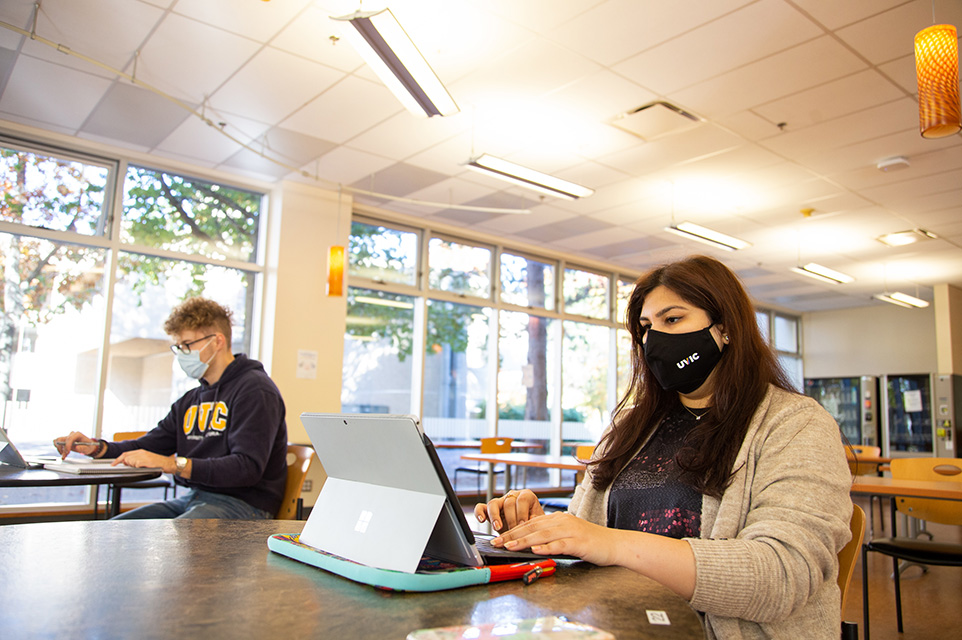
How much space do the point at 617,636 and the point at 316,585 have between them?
424 mm

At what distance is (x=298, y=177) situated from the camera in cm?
604

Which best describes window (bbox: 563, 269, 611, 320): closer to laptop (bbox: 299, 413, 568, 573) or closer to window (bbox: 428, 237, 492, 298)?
window (bbox: 428, 237, 492, 298)

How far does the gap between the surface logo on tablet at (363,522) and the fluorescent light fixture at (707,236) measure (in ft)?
19.0

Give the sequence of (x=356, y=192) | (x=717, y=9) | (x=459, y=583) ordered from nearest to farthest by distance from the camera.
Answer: (x=459, y=583) → (x=717, y=9) → (x=356, y=192)

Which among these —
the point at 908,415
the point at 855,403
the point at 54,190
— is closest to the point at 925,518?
the point at 54,190

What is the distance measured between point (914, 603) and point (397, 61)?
3980mm

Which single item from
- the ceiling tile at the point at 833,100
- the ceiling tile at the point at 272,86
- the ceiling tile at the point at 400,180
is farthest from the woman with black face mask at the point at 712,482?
the ceiling tile at the point at 400,180

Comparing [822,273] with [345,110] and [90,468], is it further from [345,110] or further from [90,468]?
[90,468]

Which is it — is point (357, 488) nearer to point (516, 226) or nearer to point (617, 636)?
point (617, 636)

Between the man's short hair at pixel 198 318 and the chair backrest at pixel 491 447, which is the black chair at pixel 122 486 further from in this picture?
the chair backrest at pixel 491 447

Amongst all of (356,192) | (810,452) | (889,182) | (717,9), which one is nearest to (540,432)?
(356,192)

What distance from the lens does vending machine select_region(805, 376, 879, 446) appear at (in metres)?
10.5

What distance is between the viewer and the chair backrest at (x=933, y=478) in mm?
3323

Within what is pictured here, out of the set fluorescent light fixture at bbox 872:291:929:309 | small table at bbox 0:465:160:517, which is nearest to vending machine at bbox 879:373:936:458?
fluorescent light fixture at bbox 872:291:929:309
